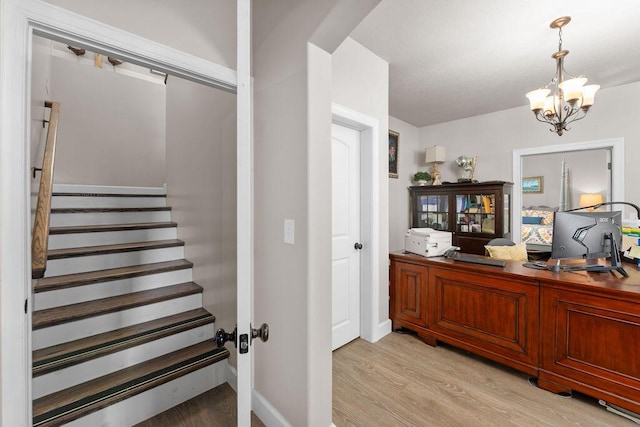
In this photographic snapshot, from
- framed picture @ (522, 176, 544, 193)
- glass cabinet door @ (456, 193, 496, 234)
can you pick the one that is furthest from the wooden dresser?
framed picture @ (522, 176, 544, 193)

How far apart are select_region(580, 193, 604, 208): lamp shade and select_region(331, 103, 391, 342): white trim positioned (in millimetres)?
3637

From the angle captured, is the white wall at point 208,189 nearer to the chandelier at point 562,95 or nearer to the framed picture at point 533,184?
the chandelier at point 562,95

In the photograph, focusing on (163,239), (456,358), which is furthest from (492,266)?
(163,239)

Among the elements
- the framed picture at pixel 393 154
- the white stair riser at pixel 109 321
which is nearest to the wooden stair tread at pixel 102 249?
the white stair riser at pixel 109 321

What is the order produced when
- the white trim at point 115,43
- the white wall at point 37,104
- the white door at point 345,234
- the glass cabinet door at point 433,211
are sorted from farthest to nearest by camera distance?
1. the glass cabinet door at point 433,211
2. the white door at point 345,234
3. the white wall at point 37,104
4. the white trim at point 115,43

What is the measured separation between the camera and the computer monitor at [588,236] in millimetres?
2025

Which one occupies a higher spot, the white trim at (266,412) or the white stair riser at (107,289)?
the white stair riser at (107,289)

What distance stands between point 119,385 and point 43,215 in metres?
1.08

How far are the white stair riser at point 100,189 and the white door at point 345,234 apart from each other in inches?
103

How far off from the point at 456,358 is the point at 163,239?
115 inches

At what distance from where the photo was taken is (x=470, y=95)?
144 inches

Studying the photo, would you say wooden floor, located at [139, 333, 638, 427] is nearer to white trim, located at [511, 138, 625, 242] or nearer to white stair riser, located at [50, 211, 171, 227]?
white stair riser, located at [50, 211, 171, 227]

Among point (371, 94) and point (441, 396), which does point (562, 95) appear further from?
point (441, 396)

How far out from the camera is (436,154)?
14.7 feet
